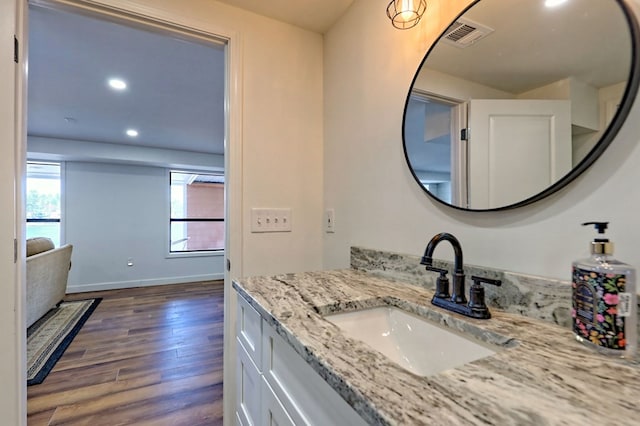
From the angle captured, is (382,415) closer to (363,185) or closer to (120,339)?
(363,185)

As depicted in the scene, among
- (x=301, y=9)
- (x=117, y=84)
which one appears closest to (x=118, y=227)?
(x=117, y=84)

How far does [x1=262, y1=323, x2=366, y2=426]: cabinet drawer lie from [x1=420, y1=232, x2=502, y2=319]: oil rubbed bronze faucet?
1.43 ft

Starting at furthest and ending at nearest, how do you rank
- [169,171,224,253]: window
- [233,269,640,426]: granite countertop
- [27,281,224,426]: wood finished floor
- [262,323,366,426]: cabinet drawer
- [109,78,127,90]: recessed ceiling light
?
[169,171,224,253]: window → [109,78,127,90]: recessed ceiling light → [27,281,224,426]: wood finished floor → [262,323,366,426]: cabinet drawer → [233,269,640,426]: granite countertop

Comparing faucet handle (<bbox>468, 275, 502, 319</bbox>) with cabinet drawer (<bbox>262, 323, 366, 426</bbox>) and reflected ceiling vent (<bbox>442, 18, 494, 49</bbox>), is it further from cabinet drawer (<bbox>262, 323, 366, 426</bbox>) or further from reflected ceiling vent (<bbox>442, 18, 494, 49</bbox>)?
reflected ceiling vent (<bbox>442, 18, 494, 49</bbox>)

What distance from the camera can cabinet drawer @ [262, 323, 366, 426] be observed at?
514 millimetres

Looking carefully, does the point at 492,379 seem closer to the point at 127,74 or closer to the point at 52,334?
the point at 127,74

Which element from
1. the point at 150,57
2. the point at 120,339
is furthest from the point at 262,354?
the point at 120,339

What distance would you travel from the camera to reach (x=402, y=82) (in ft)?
3.87

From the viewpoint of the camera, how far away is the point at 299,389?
0.64 meters

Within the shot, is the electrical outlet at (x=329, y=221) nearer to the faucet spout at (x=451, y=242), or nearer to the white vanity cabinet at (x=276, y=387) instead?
the white vanity cabinet at (x=276, y=387)

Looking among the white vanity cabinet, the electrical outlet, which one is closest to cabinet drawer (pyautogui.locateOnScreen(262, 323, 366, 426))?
the white vanity cabinet

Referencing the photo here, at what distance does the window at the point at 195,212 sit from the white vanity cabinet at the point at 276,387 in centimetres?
467

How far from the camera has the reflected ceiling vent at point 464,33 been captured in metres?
0.89

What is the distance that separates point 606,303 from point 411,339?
458 mm
